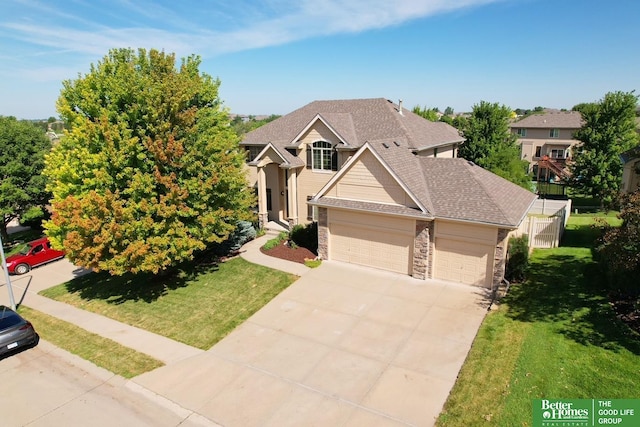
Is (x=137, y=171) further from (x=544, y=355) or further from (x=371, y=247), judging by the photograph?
(x=544, y=355)

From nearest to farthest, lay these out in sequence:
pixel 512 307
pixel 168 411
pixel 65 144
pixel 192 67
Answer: pixel 168 411
pixel 512 307
pixel 65 144
pixel 192 67

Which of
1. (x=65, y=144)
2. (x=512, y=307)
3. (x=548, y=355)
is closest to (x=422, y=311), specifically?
(x=512, y=307)

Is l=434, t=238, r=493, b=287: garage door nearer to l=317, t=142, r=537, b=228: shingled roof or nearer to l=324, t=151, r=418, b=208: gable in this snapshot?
l=317, t=142, r=537, b=228: shingled roof

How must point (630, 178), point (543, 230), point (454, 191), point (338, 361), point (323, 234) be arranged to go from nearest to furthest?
point (338, 361)
point (454, 191)
point (543, 230)
point (323, 234)
point (630, 178)

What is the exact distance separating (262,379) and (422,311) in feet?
21.7

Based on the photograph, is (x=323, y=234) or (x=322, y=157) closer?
(x=323, y=234)

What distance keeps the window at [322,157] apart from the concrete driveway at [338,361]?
29.5ft

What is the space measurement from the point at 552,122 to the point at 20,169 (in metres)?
60.0

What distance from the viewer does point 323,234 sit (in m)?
20.8

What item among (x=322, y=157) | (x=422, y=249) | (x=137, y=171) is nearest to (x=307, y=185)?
(x=322, y=157)

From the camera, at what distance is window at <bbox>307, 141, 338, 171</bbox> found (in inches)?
952

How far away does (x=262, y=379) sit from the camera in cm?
1219

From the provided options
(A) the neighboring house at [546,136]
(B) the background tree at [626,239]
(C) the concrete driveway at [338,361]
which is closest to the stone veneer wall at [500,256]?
(C) the concrete driveway at [338,361]

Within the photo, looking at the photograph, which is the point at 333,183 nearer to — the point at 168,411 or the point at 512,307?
the point at 512,307
